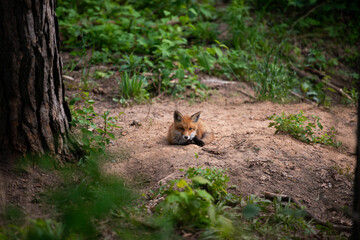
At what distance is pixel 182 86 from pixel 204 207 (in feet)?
15.7

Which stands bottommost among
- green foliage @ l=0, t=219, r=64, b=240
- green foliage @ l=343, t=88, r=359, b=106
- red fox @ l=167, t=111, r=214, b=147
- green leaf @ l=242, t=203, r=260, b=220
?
green leaf @ l=242, t=203, r=260, b=220

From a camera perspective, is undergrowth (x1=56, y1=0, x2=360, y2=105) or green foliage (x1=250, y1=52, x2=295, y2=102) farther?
undergrowth (x1=56, y1=0, x2=360, y2=105)

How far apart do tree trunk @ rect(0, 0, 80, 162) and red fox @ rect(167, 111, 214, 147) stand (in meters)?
1.95

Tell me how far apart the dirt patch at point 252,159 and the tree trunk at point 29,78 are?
0.88 m

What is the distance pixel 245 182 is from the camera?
3658 mm

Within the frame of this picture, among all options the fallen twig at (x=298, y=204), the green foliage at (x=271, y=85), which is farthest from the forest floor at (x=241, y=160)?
the green foliage at (x=271, y=85)

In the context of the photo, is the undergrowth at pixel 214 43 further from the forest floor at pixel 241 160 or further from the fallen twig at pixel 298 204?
the fallen twig at pixel 298 204

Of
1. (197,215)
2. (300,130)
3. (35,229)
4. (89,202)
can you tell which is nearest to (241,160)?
(300,130)

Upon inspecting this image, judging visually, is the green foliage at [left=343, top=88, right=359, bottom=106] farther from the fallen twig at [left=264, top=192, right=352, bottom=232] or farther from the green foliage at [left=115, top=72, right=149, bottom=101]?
the green foliage at [left=115, top=72, right=149, bottom=101]

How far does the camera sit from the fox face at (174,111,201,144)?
4.86 meters

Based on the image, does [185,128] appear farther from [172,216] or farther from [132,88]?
[172,216]

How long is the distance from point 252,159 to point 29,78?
284 centimetres

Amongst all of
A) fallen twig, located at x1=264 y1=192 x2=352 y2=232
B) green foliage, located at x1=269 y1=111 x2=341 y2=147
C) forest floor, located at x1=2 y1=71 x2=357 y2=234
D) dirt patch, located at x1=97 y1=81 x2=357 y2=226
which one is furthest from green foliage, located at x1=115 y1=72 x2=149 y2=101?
fallen twig, located at x1=264 y1=192 x2=352 y2=232

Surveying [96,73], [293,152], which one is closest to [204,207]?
[293,152]
